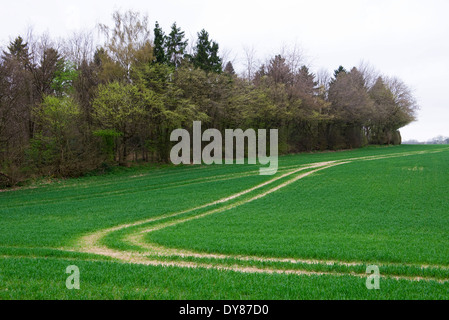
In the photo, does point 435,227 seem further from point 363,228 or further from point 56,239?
point 56,239

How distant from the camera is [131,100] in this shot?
37.8m

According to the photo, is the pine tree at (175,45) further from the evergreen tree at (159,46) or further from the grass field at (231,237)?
the grass field at (231,237)

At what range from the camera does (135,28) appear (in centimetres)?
4472

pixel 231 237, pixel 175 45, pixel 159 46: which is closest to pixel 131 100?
pixel 159 46

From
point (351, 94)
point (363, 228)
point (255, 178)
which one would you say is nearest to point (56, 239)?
point (363, 228)

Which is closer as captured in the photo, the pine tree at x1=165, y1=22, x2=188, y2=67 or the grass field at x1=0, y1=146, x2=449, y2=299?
the grass field at x1=0, y1=146, x2=449, y2=299

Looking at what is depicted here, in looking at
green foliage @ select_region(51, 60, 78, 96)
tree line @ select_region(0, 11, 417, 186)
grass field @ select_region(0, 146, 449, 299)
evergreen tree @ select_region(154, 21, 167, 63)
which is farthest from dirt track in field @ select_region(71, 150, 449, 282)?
green foliage @ select_region(51, 60, 78, 96)

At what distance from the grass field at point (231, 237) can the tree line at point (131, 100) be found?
274 inches

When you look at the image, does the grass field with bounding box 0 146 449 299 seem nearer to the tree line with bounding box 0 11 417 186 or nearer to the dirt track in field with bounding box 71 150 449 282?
the dirt track in field with bounding box 71 150 449 282

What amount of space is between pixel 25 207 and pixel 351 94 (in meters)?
58.9

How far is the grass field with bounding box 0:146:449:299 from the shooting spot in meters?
7.20

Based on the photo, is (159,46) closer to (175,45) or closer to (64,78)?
(175,45)

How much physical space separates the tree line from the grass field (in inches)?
274

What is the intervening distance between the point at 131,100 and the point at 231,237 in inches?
1143
